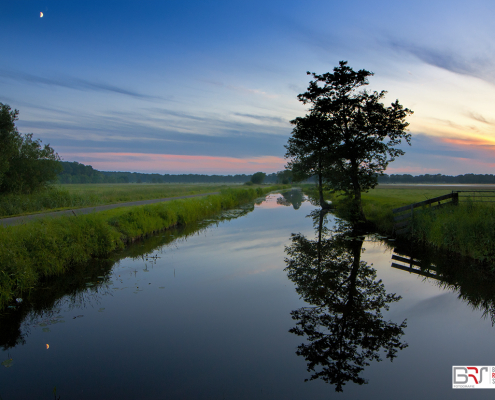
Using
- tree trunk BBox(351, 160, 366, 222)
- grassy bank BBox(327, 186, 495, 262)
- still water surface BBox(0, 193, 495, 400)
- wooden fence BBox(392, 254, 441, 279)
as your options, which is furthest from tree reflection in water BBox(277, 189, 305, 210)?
still water surface BBox(0, 193, 495, 400)

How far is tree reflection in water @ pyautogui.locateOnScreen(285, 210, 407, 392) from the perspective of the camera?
16.5 feet

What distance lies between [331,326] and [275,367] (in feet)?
6.03

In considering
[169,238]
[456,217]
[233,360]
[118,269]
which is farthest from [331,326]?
[169,238]

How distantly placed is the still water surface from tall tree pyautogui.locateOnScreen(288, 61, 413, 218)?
8.81m

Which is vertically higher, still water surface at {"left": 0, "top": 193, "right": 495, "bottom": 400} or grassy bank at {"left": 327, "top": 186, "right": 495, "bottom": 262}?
grassy bank at {"left": 327, "top": 186, "right": 495, "bottom": 262}

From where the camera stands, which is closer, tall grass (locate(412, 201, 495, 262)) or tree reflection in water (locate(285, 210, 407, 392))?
tree reflection in water (locate(285, 210, 407, 392))

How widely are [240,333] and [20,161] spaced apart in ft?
78.7

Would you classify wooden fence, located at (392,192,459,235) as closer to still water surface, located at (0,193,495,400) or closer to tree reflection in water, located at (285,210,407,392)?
tree reflection in water, located at (285,210,407,392)

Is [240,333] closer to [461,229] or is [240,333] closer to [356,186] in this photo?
[461,229]

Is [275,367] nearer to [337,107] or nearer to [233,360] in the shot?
[233,360]

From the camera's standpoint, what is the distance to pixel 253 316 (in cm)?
682

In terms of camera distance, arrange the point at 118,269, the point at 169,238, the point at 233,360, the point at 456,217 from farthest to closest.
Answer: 1. the point at 169,238
2. the point at 456,217
3. the point at 118,269
4. the point at 233,360

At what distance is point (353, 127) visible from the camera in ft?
59.6

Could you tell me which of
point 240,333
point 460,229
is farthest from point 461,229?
point 240,333
